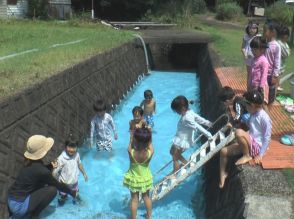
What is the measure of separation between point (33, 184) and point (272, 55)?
16.6 feet

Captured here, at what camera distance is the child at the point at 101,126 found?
855cm

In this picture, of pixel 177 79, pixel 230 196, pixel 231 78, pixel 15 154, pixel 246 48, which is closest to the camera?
pixel 230 196

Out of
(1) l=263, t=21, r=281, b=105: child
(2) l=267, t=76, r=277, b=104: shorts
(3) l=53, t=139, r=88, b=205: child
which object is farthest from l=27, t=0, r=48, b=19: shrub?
(3) l=53, t=139, r=88, b=205: child

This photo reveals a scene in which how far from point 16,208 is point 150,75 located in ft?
50.0

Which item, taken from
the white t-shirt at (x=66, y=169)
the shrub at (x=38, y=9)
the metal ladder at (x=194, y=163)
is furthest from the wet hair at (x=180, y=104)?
the shrub at (x=38, y=9)

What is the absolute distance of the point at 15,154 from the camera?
641cm

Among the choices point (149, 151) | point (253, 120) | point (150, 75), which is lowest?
point (150, 75)

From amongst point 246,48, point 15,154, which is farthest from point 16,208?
point 246,48

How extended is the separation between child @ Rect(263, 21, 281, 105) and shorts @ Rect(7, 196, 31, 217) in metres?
4.84

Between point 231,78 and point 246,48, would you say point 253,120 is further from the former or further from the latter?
point 231,78

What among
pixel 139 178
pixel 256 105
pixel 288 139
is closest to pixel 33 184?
pixel 139 178

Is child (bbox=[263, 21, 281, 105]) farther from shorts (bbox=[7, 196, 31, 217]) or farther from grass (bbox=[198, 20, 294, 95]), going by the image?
shorts (bbox=[7, 196, 31, 217])

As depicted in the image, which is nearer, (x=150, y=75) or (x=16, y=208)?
(x=16, y=208)

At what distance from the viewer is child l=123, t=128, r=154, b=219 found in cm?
551
